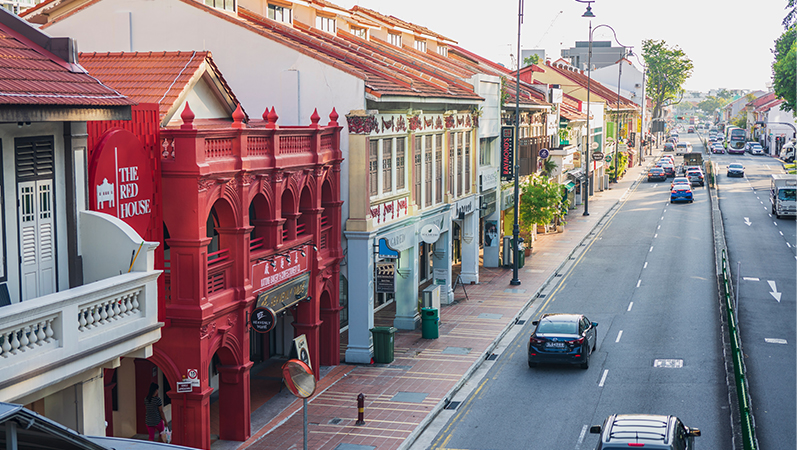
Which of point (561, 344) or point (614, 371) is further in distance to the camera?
point (614, 371)

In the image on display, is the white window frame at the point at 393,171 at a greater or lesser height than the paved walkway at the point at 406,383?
greater

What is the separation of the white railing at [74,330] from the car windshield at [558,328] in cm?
1386

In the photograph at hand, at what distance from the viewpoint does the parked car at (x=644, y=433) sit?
1515 centimetres

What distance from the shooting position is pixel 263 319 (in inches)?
790

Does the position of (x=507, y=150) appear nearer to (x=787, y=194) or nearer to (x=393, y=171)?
(x=393, y=171)

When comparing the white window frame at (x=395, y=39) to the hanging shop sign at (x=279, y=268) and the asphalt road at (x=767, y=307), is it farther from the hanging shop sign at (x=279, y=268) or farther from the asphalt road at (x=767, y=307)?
the hanging shop sign at (x=279, y=268)

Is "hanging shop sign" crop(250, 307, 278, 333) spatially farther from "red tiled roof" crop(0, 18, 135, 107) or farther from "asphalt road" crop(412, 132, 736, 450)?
"red tiled roof" crop(0, 18, 135, 107)

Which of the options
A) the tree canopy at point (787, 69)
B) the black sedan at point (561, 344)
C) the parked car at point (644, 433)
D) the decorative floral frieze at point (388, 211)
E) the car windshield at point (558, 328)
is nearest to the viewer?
the parked car at point (644, 433)

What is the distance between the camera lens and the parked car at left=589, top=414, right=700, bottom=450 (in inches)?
596

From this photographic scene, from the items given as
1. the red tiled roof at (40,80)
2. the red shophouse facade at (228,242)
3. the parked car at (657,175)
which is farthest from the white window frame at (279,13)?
the parked car at (657,175)

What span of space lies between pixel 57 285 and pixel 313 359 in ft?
36.9

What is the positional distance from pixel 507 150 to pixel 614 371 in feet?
65.9

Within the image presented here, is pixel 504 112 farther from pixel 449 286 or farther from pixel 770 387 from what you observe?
pixel 770 387

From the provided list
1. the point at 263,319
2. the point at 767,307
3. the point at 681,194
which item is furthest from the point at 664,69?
the point at 263,319
